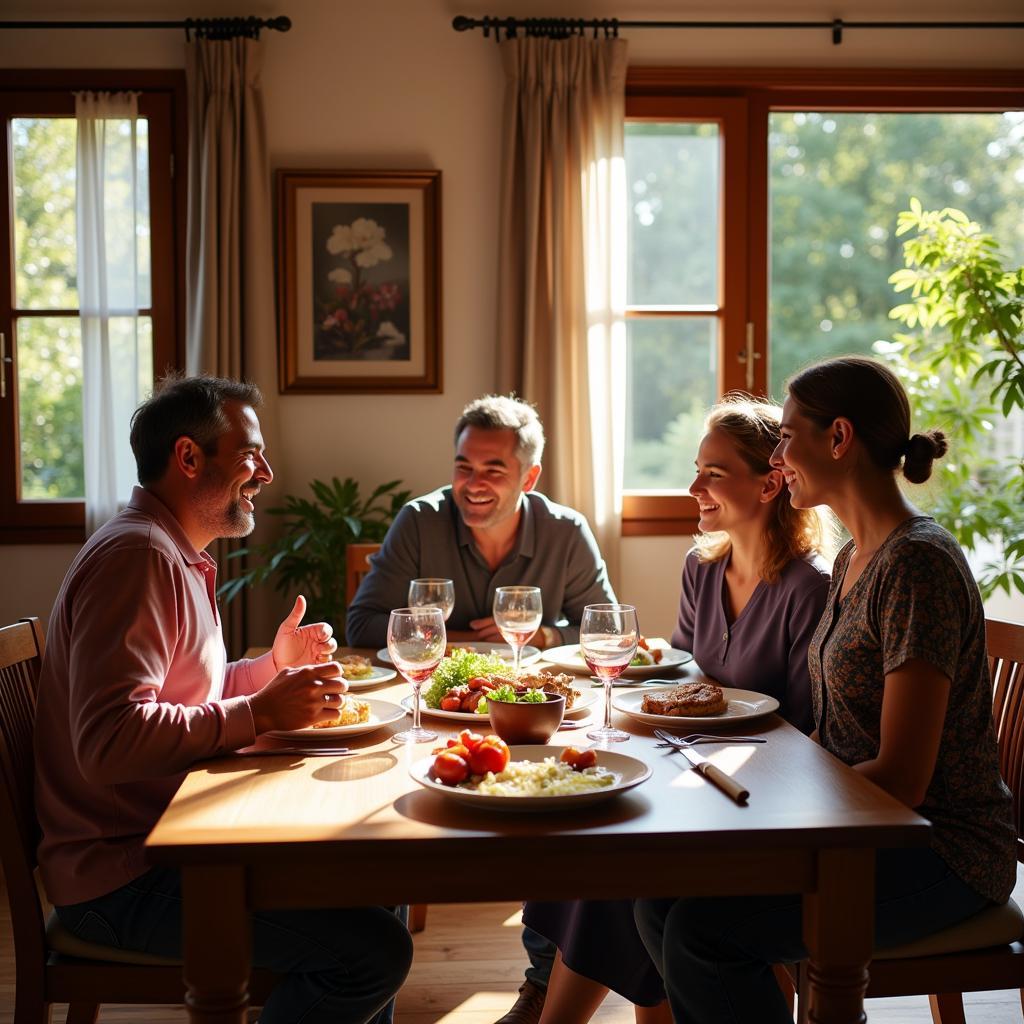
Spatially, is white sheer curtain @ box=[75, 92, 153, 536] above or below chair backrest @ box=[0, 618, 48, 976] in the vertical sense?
above

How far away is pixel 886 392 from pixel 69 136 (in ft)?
11.0

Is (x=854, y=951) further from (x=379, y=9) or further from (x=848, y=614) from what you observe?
(x=379, y=9)

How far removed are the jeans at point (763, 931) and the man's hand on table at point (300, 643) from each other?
0.74 meters

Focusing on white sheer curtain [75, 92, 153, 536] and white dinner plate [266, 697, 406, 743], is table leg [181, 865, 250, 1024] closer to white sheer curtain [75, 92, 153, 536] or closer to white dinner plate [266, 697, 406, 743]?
white dinner plate [266, 697, 406, 743]

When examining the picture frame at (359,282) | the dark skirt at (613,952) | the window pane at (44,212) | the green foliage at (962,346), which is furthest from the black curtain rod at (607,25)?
the dark skirt at (613,952)

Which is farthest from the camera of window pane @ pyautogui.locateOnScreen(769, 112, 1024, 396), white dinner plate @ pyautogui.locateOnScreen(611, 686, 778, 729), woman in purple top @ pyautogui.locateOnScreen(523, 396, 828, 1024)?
window pane @ pyautogui.locateOnScreen(769, 112, 1024, 396)

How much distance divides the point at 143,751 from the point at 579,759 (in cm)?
60

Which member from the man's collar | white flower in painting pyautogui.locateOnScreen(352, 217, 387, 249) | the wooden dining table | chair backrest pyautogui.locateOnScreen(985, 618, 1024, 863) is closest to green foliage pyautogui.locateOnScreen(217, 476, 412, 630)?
white flower in painting pyautogui.locateOnScreen(352, 217, 387, 249)

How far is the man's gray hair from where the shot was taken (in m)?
2.82

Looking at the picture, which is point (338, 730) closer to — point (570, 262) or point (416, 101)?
point (570, 262)

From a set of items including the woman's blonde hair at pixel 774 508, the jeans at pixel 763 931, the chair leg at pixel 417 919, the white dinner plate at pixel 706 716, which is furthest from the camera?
the chair leg at pixel 417 919

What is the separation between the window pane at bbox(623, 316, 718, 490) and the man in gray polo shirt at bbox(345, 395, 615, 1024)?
4.77ft

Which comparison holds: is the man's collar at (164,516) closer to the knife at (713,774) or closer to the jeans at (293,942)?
the jeans at (293,942)

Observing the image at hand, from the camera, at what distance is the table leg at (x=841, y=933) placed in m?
1.31
